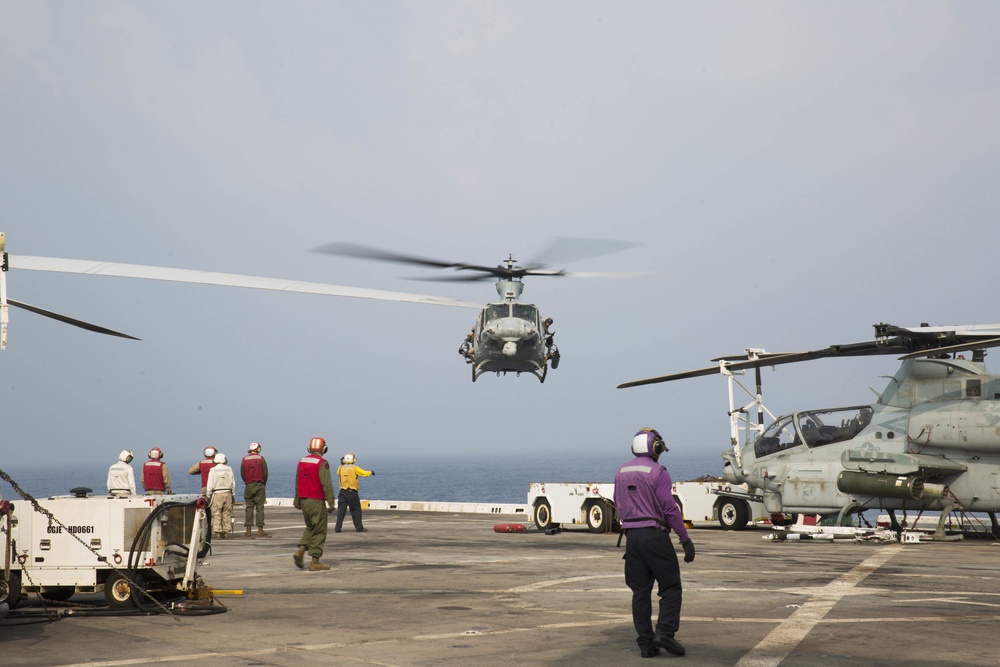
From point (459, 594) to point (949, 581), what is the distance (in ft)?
20.4

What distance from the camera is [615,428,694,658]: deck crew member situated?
803 centimetres

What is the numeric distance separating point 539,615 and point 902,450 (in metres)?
13.0

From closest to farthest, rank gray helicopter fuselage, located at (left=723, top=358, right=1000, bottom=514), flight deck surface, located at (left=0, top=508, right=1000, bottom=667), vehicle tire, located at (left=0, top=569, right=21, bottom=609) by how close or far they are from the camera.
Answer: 1. flight deck surface, located at (left=0, top=508, right=1000, bottom=667)
2. vehicle tire, located at (left=0, top=569, right=21, bottom=609)
3. gray helicopter fuselage, located at (left=723, top=358, right=1000, bottom=514)

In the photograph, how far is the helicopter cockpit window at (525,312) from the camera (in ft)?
91.4

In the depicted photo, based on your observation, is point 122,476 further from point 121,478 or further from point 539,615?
point 539,615

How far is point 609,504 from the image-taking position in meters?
22.3

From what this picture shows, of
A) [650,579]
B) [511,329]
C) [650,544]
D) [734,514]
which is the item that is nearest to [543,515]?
[734,514]

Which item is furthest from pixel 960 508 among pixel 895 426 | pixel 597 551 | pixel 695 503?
pixel 597 551

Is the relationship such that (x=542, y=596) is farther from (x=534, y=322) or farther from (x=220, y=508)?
(x=534, y=322)

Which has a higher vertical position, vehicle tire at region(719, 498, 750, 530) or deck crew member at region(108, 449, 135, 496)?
deck crew member at region(108, 449, 135, 496)

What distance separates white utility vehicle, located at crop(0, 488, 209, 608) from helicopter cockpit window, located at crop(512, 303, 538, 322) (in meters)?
17.7

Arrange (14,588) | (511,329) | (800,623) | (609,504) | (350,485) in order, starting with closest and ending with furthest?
(800,623) < (14,588) < (350,485) < (609,504) < (511,329)

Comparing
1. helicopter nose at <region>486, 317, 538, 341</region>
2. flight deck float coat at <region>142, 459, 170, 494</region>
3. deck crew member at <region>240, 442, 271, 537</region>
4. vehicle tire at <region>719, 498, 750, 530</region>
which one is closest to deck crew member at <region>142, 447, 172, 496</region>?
flight deck float coat at <region>142, 459, 170, 494</region>

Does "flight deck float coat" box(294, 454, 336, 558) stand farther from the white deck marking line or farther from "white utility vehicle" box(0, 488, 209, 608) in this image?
the white deck marking line
